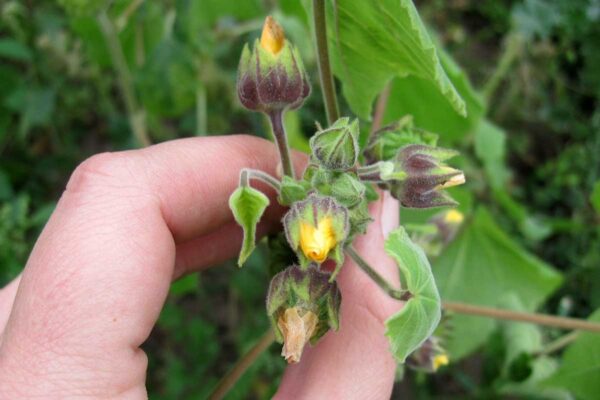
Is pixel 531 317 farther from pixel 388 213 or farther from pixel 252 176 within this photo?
pixel 252 176

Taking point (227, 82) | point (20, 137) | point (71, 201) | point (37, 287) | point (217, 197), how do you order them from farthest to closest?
point (20, 137)
point (227, 82)
point (217, 197)
point (71, 201)
point (37, 287)

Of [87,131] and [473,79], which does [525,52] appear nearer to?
[473,79]

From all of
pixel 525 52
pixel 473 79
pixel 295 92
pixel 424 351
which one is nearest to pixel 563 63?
pixel 525 52

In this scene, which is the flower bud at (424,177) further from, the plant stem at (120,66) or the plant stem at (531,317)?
the plant stem at (120,66)

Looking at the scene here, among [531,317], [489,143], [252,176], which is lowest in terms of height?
[531,317]

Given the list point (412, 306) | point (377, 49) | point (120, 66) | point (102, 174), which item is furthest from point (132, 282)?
point (120, 66)

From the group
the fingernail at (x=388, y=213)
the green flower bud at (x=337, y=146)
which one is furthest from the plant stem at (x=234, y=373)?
the green flower bud at (x=337, y=146)
